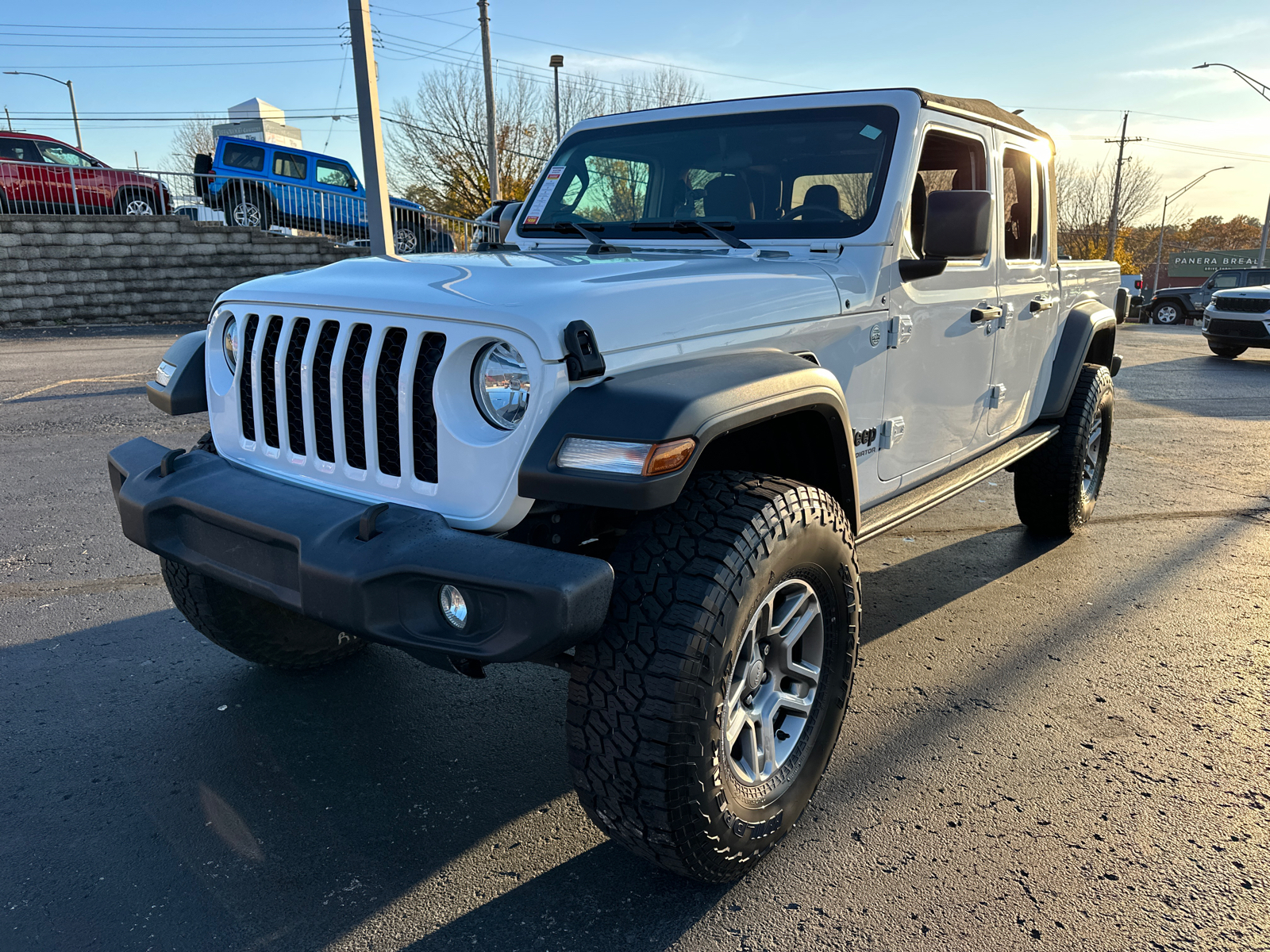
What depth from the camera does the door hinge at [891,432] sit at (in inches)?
122

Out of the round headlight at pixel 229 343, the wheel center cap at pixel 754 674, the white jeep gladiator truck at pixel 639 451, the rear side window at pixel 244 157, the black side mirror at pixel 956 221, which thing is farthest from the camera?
the rear side window at pixel 244 157

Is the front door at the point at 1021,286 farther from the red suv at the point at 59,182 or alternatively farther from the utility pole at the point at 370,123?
the red suv at the point at 59,182

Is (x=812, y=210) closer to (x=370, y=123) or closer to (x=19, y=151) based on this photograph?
(x=370, y=123)

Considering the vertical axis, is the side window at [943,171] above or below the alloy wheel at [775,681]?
above

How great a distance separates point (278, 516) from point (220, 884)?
0.93m

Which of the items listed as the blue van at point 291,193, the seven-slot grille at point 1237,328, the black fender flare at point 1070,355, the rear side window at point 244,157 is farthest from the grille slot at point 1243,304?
the rear side window at point 244,157

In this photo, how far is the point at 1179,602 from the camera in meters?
4.12

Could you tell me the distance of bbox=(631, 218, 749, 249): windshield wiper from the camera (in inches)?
123

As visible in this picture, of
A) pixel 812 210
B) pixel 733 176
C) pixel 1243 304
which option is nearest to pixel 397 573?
pixel 812 210

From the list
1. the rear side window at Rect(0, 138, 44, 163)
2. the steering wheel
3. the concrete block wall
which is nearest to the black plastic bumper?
the steering wheel

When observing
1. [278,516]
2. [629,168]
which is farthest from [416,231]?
[278,516]

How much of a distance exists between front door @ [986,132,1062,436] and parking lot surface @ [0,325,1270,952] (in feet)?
3.03

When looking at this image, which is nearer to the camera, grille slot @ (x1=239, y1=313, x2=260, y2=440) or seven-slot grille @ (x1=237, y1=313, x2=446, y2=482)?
seven-slot grille @ (x1=237, y1=313, x2=446, y2=482)

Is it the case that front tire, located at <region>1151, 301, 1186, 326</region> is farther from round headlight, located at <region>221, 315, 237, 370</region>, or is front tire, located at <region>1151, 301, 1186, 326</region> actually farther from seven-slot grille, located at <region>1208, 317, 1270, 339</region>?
round headlight, located at <region>221, 315, 237, 370</region>
